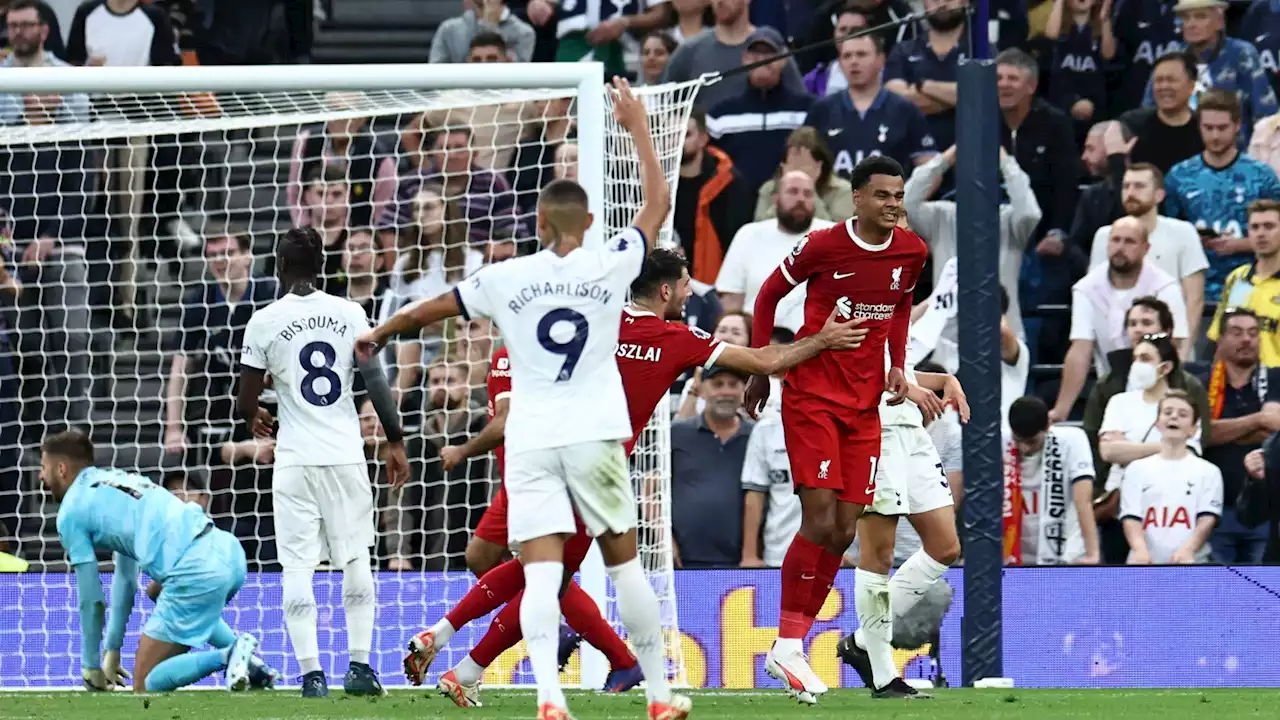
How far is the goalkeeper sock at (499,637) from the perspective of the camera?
888cm

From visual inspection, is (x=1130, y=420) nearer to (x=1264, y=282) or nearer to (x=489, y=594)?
(x=1264, y=282)

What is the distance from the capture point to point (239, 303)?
41.9 feet

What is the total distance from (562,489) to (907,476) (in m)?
2.68

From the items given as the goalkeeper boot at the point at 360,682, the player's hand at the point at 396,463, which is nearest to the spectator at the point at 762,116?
the player's hand at the point at 396,463

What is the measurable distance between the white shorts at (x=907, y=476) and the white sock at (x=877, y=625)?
37cm

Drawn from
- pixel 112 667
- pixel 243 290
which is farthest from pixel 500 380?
pixel 243 290

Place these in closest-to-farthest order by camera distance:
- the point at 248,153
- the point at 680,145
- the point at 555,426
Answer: the point at 555,426 < the point at 680,145 < the point at 248,153

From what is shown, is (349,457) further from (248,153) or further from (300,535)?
(248,153)

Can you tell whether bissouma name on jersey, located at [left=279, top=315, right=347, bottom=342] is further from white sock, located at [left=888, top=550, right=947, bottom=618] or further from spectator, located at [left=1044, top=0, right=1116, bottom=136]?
spectator, located at [left=1044, top=0, right=1116, bottom=136]

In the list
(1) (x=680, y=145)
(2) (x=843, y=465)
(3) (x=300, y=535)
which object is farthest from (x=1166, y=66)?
(3) (x=300, y=535)

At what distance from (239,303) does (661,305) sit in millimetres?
4989

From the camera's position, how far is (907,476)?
9336 mm

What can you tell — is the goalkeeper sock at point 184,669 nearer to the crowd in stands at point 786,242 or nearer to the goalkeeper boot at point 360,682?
the goalkeeper boot at point 360,682

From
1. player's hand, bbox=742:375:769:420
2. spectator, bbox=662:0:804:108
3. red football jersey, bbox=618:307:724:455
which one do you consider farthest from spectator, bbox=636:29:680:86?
red football jersey, bbox=618:307:724:455
